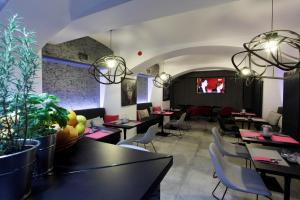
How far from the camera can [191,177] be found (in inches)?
125

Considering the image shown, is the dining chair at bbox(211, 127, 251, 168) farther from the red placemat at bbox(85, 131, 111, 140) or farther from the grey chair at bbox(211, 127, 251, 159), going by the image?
the red placemat at bbox(85, 131, 111, 140)

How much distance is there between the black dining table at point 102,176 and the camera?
2.20ft

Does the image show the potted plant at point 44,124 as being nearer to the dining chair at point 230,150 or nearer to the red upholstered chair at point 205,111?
the dining chair at point 230,150

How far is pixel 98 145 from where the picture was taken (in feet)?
4.34

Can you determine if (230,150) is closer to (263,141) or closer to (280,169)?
(263,141)

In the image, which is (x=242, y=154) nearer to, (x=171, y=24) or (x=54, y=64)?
(x=171, y=24)

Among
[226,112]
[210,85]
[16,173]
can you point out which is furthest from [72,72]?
[210,85]

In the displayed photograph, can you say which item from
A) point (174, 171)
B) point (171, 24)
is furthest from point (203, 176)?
point (171, 24)

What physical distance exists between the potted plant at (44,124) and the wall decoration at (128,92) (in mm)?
4943

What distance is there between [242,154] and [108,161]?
2711 mm

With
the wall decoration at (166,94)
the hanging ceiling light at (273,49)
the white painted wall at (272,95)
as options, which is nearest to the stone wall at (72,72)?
the hanging ceiling light at (273,49)

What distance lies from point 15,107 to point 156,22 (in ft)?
11.6

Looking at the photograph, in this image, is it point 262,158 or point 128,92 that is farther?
point 128,92

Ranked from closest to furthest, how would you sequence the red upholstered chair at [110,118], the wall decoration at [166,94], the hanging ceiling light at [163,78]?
1. the red upholstered chair at [110,118]
2. the hanging ceiling light at [163,78]
3. the wall decoration at [166,94]
